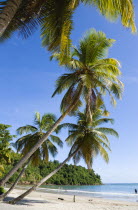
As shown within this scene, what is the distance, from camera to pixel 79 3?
19.5 ft

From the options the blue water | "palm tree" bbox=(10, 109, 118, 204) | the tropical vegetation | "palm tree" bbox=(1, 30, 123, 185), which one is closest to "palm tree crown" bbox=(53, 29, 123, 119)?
"palm tree" bbox=(1, 30, 123, 185)

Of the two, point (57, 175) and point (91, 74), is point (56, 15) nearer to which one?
point (91, 74)

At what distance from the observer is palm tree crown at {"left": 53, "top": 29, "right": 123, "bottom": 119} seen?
10250mm

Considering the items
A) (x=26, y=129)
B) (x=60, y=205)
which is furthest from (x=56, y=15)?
(x=60, y=205)

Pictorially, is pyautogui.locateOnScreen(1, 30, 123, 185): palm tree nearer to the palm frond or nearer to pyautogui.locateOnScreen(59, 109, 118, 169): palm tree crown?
pyautogui.locateOnScreen(59, 109, 118, 169): palm tree crown

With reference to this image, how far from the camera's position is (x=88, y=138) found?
14055 millimetres

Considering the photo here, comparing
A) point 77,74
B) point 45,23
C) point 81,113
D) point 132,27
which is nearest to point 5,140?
point 81,113

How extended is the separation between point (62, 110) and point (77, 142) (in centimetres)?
443

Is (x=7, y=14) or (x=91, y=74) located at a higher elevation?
(x=91, y=74)

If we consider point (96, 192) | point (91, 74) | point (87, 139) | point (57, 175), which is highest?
point (91, 74)

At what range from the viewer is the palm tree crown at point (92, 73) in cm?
1025

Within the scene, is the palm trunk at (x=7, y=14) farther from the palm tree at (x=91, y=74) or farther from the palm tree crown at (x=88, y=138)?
the palm tree crown at (x=88, y=138)

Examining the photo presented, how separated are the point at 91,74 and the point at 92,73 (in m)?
0.08

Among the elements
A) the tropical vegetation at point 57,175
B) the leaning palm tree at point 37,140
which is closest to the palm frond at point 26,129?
the leaning palm tree at point 37,140
